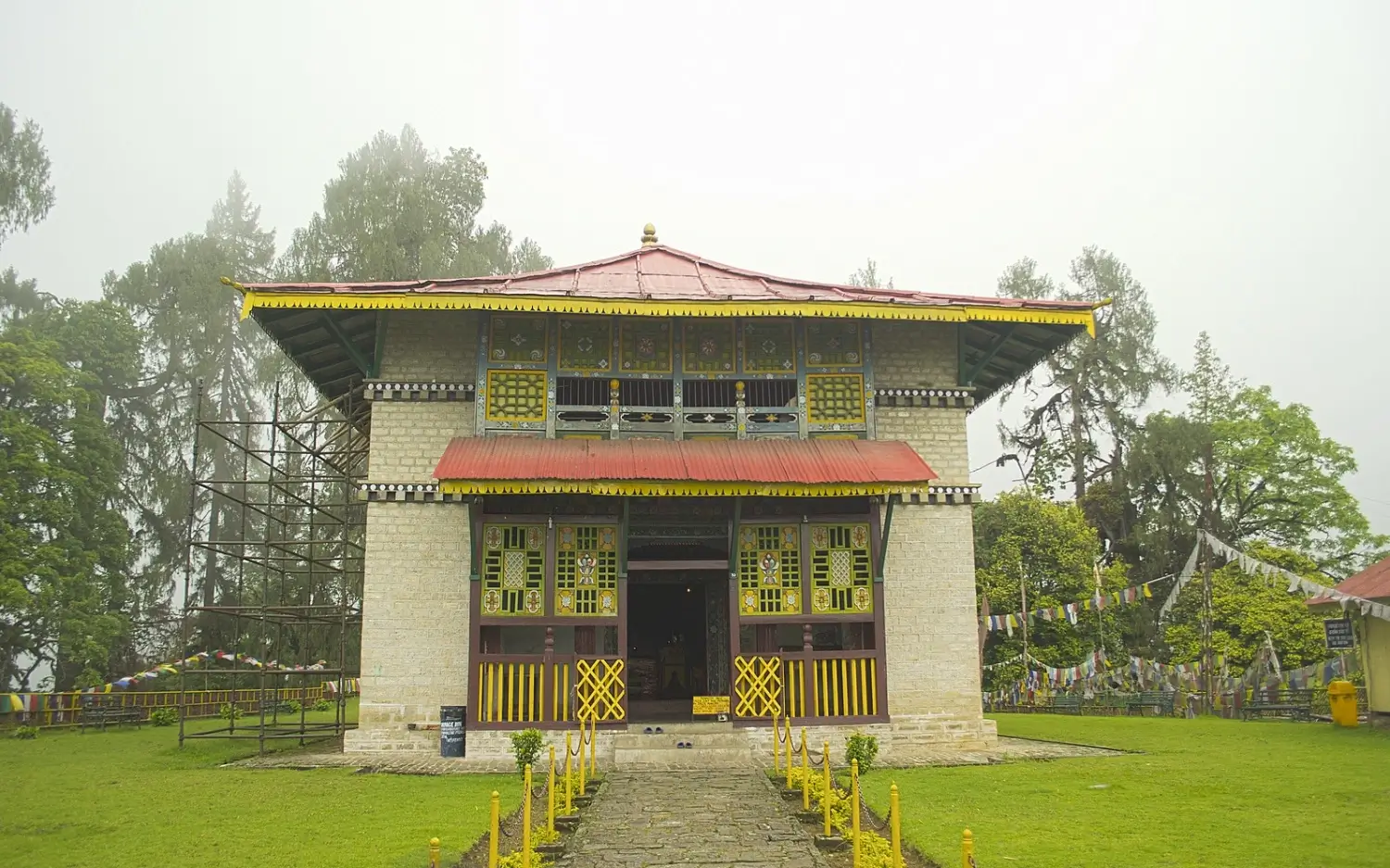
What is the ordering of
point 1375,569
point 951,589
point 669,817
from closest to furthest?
point 669,817 < point 951,589 < point 1375,569

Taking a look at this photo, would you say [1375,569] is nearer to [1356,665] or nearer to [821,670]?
[1356,665]

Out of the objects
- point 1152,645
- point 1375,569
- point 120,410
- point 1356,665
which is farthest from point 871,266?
point 120,410

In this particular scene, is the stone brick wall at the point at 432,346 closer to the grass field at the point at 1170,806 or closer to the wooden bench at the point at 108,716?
the grass field at the point at 1170,806

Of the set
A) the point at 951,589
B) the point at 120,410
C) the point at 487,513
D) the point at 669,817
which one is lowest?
the point at 669,817

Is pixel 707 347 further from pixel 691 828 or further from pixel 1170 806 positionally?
pixel 1170 806

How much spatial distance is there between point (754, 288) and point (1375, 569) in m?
13.1

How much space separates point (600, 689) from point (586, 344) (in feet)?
17.8

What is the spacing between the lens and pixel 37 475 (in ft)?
94.4

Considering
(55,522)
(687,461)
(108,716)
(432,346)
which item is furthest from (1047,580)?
(55,522)

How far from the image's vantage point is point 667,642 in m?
21.7

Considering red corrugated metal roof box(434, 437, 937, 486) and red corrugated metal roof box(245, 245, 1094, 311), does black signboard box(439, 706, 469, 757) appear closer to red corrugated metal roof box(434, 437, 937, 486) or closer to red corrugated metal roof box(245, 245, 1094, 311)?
red corrugated metal roof box(434, 437, 937, 486)

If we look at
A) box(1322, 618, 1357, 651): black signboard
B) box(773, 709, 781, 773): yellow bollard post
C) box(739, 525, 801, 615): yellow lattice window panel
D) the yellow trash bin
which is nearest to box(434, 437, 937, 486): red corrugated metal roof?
box(739, 525, 801, 615): yellow lattice window panel

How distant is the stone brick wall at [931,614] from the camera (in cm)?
1667

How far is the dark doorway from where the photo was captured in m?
21.4
